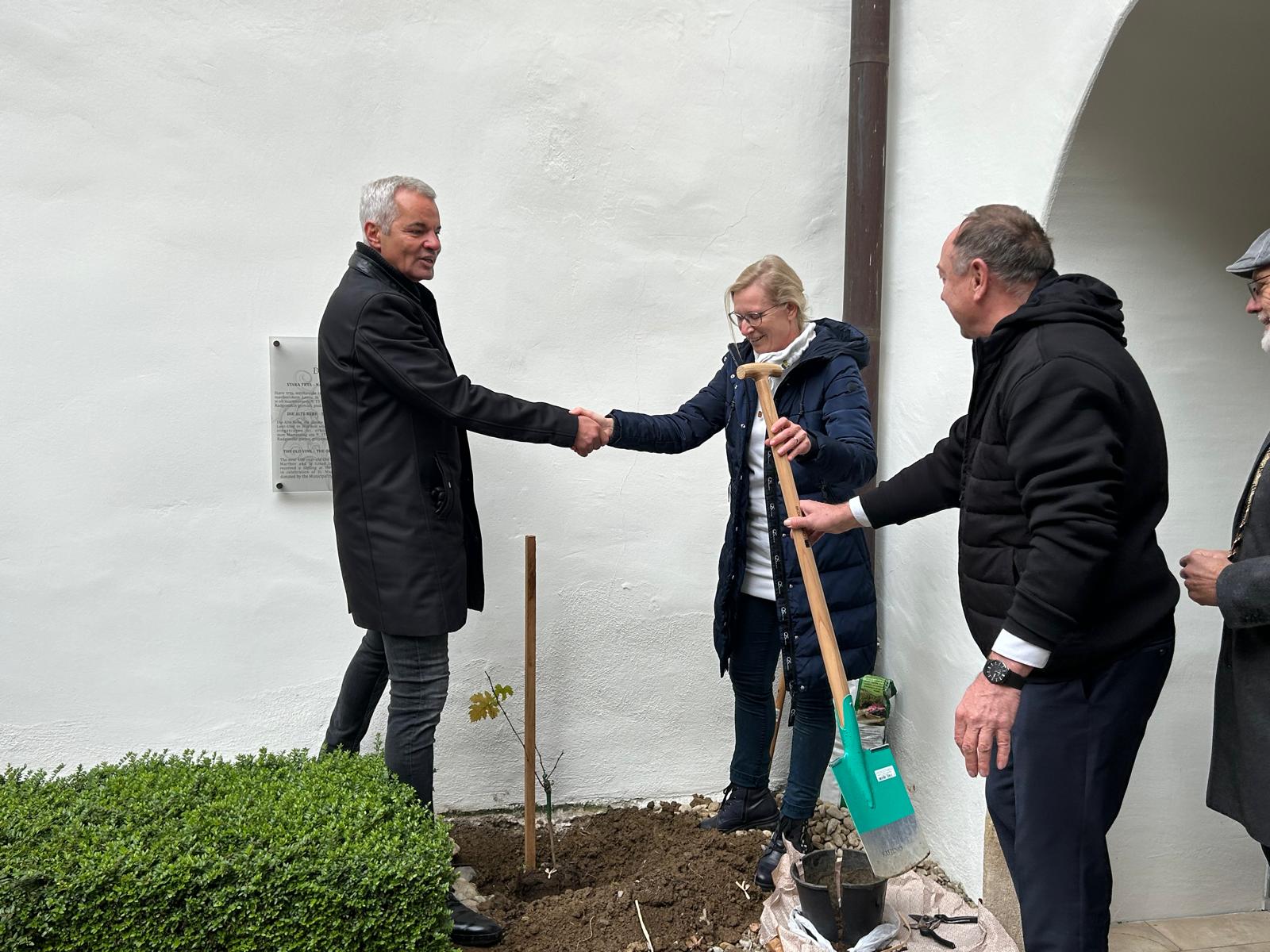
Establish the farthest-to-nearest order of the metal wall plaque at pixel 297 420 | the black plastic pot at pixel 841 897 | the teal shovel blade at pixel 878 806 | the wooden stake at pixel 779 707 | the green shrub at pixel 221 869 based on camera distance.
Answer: the wooden stake at pixel 779 707 < the metal wall plaque at pixel 297 420 < the black plastic pot at pixel 841 897 < the teal shovel blade at pixel 878 806 < the green shrub at pixel 221 869

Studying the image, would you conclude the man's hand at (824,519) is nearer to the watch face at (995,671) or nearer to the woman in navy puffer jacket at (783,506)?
the woman in navy puffer jacket at (783,506)

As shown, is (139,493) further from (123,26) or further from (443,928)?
(443,928)

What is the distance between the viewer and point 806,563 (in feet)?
10.1

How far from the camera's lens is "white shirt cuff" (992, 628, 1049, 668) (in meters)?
2.16

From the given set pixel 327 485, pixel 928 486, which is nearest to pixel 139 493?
pixel 327 485

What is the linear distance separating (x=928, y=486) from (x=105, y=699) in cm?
298

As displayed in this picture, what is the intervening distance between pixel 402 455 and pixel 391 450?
0.12 ft

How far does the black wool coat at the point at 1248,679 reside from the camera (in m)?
2.16

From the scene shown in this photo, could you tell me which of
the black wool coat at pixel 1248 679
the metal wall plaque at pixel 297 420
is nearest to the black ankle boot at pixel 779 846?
the black wool coat at pixel 1248 679

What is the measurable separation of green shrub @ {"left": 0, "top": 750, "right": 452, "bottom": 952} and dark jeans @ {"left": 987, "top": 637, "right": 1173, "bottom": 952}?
1547 mm

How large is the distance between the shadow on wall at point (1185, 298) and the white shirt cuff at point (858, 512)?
1011mm

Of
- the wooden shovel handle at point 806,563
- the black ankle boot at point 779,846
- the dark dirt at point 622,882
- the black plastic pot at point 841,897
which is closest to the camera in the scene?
the wooden shovel handle at point 806,563

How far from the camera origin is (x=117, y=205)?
363 centimetres

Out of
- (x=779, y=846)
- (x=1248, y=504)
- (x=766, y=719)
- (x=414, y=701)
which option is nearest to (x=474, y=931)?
(x=414, y=701)
